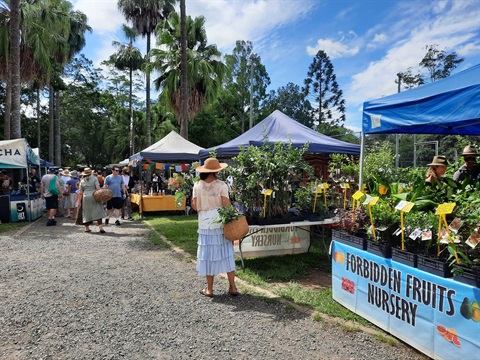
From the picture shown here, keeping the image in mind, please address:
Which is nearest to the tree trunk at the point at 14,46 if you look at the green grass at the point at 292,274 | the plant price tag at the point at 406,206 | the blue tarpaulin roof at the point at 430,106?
the green grass at the point at 292,274

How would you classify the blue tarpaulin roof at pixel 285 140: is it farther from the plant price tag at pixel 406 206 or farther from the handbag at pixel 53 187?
the handbag at pixel 53 187

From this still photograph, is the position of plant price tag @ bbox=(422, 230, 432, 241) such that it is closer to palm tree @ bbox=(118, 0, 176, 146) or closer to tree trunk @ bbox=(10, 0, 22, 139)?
tree trunk @ bbox=(10, 0, 22, 139)

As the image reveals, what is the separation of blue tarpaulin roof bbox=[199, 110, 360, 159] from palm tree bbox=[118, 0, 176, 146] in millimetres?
16437

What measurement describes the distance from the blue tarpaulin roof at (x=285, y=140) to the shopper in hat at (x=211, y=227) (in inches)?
113

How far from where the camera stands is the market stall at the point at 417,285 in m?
2.48

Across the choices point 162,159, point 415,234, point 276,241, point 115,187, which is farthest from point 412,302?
point 162,159

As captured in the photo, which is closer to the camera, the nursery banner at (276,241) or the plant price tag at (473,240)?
the plant price tag at (473,240)

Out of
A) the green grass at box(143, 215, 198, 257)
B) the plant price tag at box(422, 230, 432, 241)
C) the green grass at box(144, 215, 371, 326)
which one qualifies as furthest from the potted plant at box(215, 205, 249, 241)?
the green grass at box(143, 215, 198, 257)

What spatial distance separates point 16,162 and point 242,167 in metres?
7.91

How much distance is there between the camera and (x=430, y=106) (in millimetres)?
3160

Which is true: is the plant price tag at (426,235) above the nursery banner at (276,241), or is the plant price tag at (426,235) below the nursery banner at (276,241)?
above

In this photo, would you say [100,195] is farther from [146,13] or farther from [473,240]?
[146,13]

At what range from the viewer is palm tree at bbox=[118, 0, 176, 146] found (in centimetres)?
2392

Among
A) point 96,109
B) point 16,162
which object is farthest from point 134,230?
point 96,109
